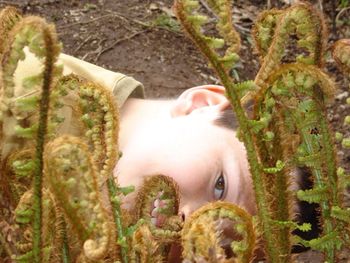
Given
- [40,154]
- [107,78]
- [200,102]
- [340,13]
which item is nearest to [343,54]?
[40,154]

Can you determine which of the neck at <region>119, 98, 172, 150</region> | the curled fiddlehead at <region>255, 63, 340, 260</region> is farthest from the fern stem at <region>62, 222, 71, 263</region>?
the neck at <region>119, 98, 172, 150</region>

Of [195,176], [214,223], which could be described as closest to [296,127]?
[214,223]

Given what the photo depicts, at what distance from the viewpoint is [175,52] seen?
153 inches

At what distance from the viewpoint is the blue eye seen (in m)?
1.60

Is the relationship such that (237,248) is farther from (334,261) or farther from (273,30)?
(273,30)

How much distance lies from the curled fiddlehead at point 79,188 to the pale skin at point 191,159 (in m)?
0.57

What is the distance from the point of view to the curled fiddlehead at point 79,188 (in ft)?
2.96

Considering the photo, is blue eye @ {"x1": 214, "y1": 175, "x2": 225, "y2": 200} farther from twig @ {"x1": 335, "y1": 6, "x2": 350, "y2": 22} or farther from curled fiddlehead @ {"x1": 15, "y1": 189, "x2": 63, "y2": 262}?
twig @ {"x1": 335, "y1": 6, "x2": 350, "y2": 22}

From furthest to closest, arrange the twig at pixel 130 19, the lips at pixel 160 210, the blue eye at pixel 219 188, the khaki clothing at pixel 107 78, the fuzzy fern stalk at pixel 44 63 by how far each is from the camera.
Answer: the twig at pixel 130 19 → the khaki clothing at pixel 107 78 → the blue eye at pixel 219 188 → the lips at pixel 160 210 → the fuzzy fern stalk at pixel 44 63

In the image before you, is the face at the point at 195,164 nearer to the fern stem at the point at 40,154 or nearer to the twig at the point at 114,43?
the fern stem at the point at 40,154

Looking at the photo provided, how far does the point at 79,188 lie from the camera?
915mm

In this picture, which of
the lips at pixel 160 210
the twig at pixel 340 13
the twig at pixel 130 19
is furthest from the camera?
the twig at pixel 340 13

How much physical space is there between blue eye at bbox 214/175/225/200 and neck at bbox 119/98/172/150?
0.25 meters

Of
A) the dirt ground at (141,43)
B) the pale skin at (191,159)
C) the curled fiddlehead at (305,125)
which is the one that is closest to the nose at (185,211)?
the pale skin at (191,159)
